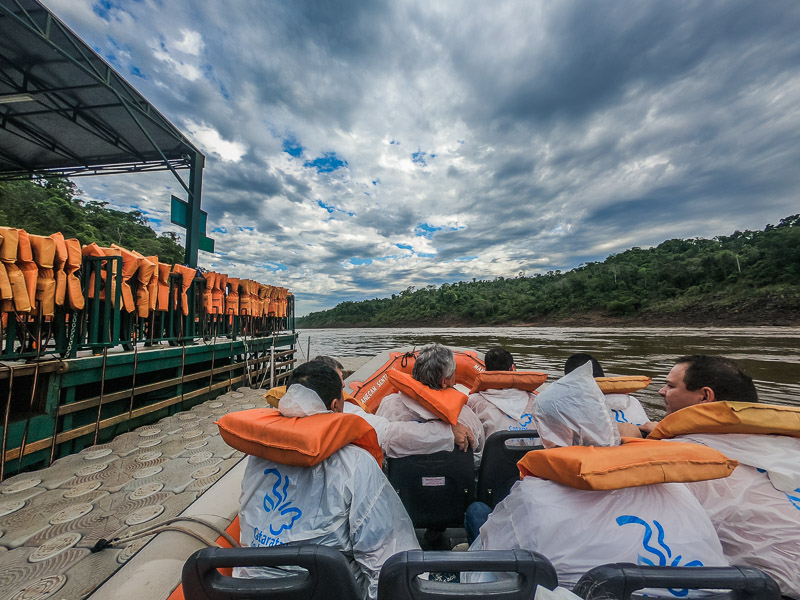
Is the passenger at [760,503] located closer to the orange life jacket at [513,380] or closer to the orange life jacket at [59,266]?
the orange life jacket at [513,380]

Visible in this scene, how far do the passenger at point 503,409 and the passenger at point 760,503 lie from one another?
40.6 inches

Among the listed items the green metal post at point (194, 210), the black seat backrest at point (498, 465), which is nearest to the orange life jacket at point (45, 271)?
the black seat backrest at point (498, 465)

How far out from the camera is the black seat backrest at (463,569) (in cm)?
78

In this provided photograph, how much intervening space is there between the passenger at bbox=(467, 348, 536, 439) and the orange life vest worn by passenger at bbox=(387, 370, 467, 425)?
440mm

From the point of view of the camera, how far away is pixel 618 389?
2.02m

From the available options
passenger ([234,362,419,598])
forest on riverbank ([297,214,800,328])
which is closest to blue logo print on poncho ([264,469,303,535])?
passenger ([234,362,419,598])

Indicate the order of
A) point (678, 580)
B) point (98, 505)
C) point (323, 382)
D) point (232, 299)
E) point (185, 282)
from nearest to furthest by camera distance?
point (678, 580), point (323, 382), point (98, 505), point (185, 282), point (232, 299)

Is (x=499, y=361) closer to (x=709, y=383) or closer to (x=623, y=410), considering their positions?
(x=623, y=410)

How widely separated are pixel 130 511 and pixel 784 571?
340cm

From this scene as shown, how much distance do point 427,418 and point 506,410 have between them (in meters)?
0.66

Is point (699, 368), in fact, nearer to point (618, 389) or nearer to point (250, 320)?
point (618, 389)

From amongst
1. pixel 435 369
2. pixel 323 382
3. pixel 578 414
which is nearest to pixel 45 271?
pixel 323 382

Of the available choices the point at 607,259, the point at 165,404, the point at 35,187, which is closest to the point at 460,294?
the point at 607,259

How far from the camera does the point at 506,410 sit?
2.12m
